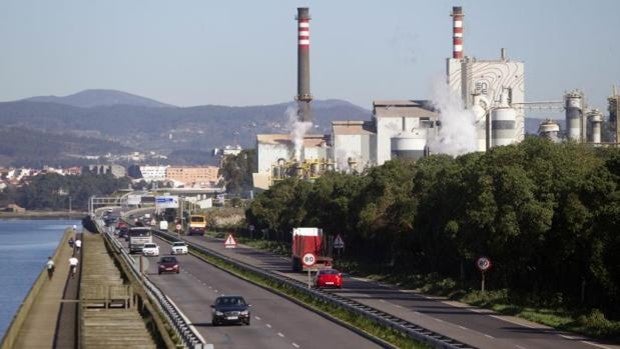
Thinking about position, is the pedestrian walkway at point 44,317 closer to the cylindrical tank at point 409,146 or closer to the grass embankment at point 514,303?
the grass embankment at point 514,303

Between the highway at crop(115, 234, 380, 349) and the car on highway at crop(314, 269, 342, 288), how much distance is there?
2.67 metres

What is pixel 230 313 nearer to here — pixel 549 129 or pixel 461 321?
pixel 461 321

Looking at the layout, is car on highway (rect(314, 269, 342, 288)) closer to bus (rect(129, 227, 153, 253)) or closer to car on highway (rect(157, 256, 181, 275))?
car on highway (rect(157, 256, 181, 275))

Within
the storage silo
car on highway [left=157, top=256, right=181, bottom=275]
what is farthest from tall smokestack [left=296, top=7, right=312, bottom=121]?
car on highway [left=157, top=256, right=181, bottom=275]

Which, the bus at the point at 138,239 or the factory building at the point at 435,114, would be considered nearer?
the bus at the point at 138,239

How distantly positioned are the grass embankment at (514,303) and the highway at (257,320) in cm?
811

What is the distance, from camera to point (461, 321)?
5138 cm

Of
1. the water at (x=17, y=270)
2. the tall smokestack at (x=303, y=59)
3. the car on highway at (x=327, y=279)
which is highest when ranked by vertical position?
the tall smokestack at (x=303, y=59)

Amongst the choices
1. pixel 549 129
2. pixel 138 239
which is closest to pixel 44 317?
pixel 138 239

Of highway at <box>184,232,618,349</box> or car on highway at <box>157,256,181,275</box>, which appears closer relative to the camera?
highway at <box>184,232,618,349</box>

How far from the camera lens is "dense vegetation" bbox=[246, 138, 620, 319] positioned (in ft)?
181

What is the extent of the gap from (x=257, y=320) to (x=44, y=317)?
31.9 feet

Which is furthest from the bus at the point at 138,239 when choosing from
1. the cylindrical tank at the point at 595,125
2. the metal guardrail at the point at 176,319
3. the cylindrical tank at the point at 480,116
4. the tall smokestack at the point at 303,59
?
the tall smokestack at the point at 303,59

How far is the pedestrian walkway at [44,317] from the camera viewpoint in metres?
45.8
